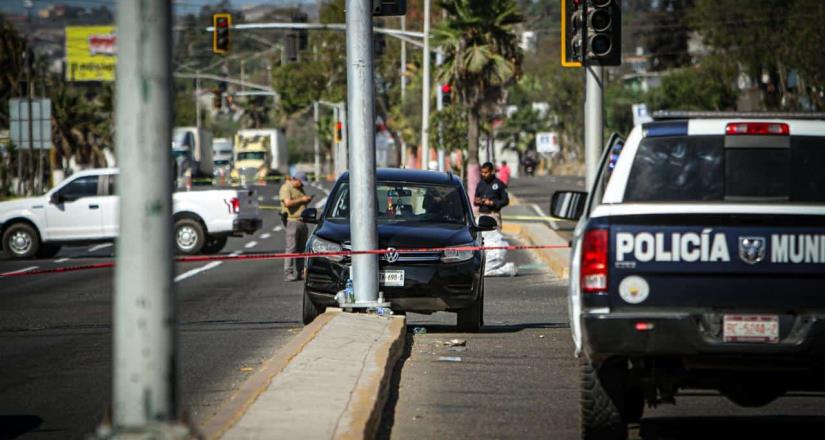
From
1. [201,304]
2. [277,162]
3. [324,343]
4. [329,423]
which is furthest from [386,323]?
[277,162]

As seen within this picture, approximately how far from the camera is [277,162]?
103 meters

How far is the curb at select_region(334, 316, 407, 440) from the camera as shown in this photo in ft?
26.0

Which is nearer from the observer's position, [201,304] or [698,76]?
[201,304]

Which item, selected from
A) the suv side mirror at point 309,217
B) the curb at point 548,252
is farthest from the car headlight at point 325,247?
the curb at point 548,252

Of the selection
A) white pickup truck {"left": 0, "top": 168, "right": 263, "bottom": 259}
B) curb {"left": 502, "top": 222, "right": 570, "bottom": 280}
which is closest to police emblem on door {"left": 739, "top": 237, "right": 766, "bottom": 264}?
curb {"left": 502, "top": 222, "right": 570, "bottom": 280}

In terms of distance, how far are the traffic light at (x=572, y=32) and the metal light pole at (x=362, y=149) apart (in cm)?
510

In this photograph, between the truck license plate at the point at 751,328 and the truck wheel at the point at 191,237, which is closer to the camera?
the truck license plate at the point at 751,328

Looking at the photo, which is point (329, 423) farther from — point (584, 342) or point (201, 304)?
point (201, 304)

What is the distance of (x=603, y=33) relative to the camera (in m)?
19.0

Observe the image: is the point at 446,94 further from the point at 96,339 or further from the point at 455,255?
the point at 96,339

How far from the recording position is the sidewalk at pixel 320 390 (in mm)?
7789

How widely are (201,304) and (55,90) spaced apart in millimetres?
88925

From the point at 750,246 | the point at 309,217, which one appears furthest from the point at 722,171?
the point at 309,217

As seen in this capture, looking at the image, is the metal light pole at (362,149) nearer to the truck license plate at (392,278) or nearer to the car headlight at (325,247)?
the truck license plate at (392,278)
